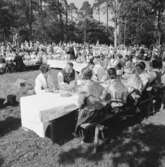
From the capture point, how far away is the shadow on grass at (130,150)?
3.24 m

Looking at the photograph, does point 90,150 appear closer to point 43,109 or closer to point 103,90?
point 43,109

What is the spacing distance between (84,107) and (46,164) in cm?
104

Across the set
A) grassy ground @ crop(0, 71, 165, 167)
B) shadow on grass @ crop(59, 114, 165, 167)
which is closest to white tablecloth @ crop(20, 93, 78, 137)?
grassy ground @ crop(0, 71, 165, 167)

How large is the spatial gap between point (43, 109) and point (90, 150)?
976 mm

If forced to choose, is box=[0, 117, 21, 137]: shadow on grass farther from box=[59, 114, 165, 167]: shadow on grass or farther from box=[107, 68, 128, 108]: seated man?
box=[107, 68, 128, 108]: seated man

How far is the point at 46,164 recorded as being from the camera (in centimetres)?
322

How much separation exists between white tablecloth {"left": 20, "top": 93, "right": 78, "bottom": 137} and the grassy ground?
186 mm

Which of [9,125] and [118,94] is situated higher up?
[118,94]

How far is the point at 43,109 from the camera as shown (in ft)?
12.0

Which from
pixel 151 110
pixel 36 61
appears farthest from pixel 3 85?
pixel 151 110

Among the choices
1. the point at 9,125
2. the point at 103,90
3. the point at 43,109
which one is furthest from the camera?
the point at 9,125

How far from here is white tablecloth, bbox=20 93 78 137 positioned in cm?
363

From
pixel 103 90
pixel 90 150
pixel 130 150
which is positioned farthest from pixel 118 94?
pixel 90 150

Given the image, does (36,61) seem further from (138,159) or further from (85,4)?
(85,4)
